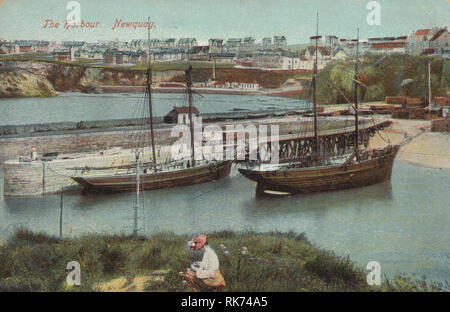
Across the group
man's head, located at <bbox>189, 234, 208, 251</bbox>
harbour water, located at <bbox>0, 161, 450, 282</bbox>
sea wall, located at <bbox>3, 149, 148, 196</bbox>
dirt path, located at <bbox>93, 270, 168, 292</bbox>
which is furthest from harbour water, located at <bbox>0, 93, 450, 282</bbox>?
man's head, located at <bbox>189, 234, 208, 251</bbox>

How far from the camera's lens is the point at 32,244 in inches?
236

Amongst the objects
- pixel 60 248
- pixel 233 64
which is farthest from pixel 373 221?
pixel 60 248

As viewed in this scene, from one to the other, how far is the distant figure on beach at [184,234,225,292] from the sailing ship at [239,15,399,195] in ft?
5.75

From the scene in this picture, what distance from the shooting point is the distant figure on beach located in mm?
5281

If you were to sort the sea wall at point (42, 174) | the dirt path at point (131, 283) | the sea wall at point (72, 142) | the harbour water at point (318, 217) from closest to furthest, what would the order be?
the dirt path at point (131, 283)
the harbour water at point (318, 217)
the sea wall at point (42, 174)
the sea wall at point (72, 142)

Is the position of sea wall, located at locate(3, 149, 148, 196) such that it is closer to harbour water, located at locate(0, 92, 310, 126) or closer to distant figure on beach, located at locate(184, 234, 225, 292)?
harbour water, located at locate(0, 92, 310, 126)

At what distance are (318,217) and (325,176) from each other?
1314 millimetres

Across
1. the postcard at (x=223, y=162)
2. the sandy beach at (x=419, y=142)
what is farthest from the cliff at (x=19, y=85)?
the sandy beach at (x=419, y=142)

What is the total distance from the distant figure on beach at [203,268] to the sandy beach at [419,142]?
317 cm

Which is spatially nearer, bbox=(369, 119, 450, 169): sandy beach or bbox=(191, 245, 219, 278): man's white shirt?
bbox=(191, 245, 219, 278): man's white shirt

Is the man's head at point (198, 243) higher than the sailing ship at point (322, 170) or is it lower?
lower

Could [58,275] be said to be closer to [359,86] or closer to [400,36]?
[359,86]

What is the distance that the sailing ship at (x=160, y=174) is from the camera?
688cm

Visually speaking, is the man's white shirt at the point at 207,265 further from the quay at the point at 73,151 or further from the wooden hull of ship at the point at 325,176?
the quay at the point at 73,151
